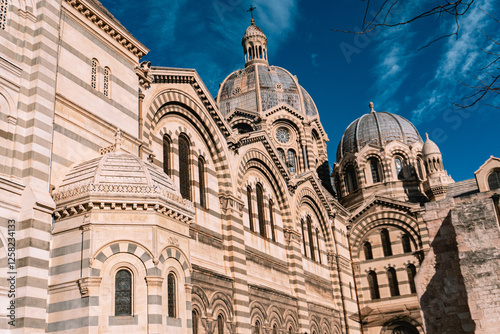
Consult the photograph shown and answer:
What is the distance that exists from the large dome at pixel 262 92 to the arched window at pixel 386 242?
38.5 feet

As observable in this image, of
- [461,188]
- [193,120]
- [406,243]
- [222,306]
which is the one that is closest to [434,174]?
[461,188]

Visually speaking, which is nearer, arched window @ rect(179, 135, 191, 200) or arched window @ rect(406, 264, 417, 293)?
arched window @ rect(179, 135, 191, 200)

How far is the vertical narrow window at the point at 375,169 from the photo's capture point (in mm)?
46334

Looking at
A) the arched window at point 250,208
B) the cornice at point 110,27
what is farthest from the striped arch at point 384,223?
the cornice at point 110,27

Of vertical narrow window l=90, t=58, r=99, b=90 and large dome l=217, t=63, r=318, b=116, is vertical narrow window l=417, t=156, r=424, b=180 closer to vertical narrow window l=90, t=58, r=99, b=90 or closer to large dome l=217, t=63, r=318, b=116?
Answer: large dome l=217, t=63, r=318, b=116

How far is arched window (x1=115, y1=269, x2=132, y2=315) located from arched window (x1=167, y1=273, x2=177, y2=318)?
Answer: 138 cm

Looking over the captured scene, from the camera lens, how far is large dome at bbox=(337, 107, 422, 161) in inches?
1875

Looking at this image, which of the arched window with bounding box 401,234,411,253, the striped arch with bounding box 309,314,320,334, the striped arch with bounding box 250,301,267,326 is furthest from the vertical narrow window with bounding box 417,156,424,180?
the striped arch with bounding box 250,301,267,326

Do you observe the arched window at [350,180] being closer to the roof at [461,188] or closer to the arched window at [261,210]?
the roof at [461,188]

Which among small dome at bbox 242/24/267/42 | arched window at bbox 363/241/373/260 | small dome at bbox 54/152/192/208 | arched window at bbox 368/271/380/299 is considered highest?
small dome at bbox 242/24/267/42

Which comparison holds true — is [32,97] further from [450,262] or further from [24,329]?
[450,262]

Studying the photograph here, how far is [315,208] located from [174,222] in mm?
21576

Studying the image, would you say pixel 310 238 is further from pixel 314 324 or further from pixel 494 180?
pixel 494 180

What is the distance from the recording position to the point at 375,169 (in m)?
46.8
